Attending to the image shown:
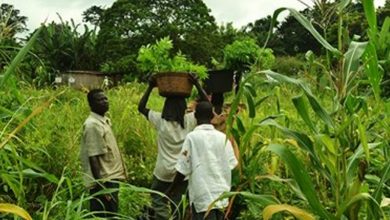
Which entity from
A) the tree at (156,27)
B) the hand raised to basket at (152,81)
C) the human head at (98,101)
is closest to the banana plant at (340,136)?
the human head at (98,101)

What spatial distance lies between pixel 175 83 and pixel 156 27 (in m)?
26.0

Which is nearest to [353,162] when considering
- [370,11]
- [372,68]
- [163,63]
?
[372,68]

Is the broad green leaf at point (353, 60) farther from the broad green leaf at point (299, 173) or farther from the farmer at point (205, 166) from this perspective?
the farmer at point (205, 166)

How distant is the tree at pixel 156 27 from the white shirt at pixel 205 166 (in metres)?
23.4

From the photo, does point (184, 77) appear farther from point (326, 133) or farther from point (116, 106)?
point (116, 106)

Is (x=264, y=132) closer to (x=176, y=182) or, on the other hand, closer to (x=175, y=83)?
(x=175, y=83)

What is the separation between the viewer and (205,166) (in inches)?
169

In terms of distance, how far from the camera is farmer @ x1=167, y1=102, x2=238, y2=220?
14.0ft

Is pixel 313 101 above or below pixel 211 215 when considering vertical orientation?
above

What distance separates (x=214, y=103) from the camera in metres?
5.43

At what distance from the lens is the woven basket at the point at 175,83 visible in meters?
5.00

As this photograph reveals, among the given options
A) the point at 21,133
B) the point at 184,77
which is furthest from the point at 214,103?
the point at 21,133

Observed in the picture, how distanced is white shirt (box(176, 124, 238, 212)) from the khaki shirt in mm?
798

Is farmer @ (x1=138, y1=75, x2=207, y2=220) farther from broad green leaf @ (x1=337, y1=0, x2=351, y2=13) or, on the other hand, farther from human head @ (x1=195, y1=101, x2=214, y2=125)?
broad green leaf @ (x1=337, y1=0, x2=351, y2=13)
